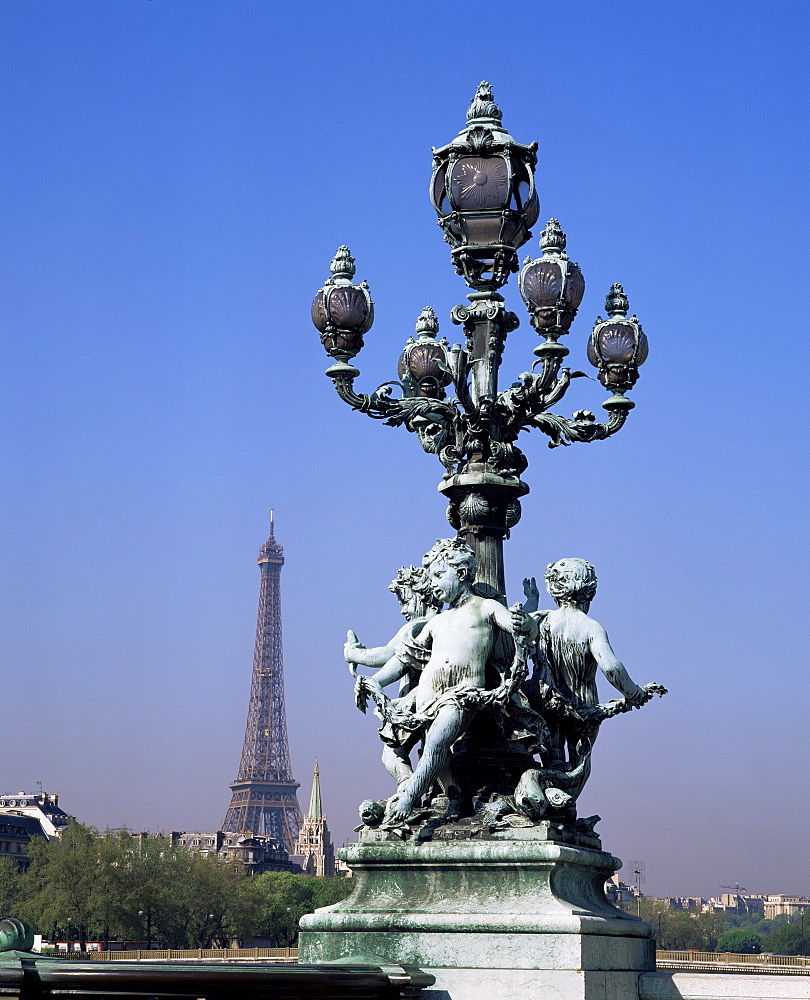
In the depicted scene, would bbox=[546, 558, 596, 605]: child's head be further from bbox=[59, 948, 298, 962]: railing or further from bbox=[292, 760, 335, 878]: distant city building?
bbox=[292, 760, 335, 878]: distant city building

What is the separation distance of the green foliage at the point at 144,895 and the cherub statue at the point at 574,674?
64094 millimetres

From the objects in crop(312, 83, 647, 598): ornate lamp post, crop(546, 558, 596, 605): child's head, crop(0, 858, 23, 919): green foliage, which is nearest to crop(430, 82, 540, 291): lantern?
crop(312, 83, 647, 598): ornate lamp post

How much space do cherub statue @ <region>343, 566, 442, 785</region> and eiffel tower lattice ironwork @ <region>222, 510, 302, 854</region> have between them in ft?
461

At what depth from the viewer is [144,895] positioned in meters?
75.6

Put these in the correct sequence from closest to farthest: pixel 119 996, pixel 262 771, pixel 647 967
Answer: pixel 119 996 < pixel 647 967 < pixel 262 771

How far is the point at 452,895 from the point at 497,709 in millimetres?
1197

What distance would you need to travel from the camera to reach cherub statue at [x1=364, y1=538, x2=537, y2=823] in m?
10.5

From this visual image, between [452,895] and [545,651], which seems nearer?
[452,895]

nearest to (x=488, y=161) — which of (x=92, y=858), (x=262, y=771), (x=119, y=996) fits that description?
(x=119, y=996)

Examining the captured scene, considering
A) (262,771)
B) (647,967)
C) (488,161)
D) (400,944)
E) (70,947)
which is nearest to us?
(400,944)

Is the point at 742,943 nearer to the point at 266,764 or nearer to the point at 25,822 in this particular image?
the point at 266,764

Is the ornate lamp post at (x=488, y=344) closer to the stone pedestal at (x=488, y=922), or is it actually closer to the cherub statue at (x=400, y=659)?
the cherub statue at (x=400, y=659)

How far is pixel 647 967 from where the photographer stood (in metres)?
11.0

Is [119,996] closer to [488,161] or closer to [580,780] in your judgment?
[580,780]
